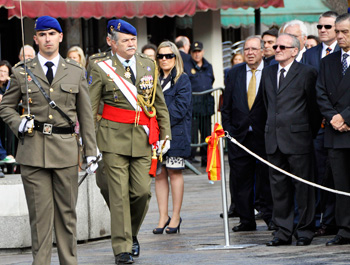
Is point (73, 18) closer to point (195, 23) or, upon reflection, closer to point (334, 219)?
point (195, 23)

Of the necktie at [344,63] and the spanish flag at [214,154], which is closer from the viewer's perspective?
the necktie at [344,63]

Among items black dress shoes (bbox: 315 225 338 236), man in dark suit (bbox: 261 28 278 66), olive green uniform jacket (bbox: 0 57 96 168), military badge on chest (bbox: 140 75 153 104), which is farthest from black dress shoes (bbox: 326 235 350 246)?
man in dark suit (bbox: 261 28 278 66)

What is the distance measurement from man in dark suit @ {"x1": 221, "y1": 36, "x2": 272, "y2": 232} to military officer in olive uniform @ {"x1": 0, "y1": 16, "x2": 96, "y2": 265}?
2.96 metres

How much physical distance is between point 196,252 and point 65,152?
1.93 m

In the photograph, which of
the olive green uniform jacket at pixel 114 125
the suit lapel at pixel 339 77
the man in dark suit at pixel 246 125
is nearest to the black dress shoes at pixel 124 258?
the olive green uniform jacket at pixel 114 125

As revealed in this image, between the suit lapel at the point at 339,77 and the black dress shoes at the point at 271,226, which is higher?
the suit lapel at the point at 339,77

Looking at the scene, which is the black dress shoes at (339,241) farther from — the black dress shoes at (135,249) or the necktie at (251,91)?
the necktie at (251,91)

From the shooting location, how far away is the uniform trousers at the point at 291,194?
955 cm

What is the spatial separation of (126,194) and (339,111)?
86.6 inches

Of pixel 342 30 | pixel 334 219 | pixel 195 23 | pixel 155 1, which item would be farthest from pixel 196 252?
pixel 195 23

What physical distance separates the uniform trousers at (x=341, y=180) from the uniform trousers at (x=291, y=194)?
0.86 ft

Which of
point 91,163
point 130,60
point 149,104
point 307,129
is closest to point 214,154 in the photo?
point 307,129

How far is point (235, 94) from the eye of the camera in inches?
424

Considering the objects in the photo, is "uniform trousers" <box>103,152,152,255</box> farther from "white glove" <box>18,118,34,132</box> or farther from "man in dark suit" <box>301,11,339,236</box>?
"man in dark suit" <box>301,11,339,236</box>
